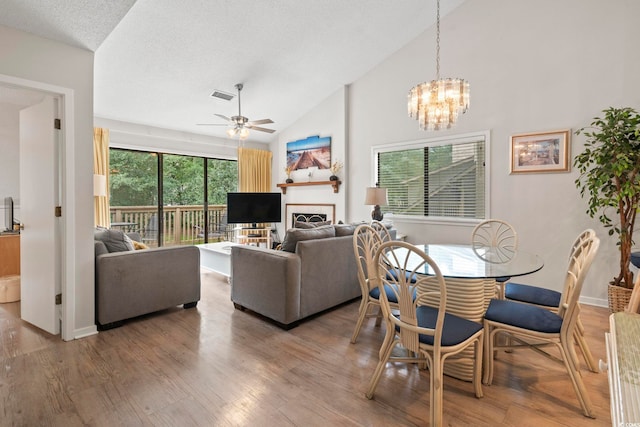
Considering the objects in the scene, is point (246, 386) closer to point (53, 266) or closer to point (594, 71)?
point (53, 266)

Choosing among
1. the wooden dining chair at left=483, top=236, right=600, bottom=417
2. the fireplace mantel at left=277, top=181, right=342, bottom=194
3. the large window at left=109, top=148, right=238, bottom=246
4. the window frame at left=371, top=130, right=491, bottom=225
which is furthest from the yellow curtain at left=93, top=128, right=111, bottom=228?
the wooden dining chair at left=483, top=236, right=600, bottom=417

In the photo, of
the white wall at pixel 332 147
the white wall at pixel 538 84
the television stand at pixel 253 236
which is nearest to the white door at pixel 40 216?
the television stand at pixel 253 236

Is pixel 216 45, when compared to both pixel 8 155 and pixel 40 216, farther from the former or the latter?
pixel 8 155

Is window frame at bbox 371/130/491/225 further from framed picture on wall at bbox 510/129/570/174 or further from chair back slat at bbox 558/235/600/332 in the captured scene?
chair back slat at bbox 558/235/600/332

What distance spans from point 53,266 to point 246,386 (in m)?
1.98

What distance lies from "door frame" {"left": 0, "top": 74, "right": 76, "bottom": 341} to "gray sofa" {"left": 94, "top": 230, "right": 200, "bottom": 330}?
197 mm

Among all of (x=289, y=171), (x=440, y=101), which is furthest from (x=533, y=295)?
(x=289, y=171)

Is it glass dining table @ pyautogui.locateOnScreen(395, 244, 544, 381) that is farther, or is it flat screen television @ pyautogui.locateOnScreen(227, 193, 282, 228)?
flat screen television @ pyautogui.locateOnScreen(227, 193, 282, 228)

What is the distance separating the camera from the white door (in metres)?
2.64

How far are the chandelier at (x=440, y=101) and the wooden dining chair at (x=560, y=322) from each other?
4.65 ft

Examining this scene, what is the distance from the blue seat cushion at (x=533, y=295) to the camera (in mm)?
2230

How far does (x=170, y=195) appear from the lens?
604 cm

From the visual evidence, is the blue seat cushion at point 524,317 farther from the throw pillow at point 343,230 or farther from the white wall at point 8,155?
the white wall at point 8,155

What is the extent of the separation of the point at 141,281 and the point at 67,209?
862 mm
